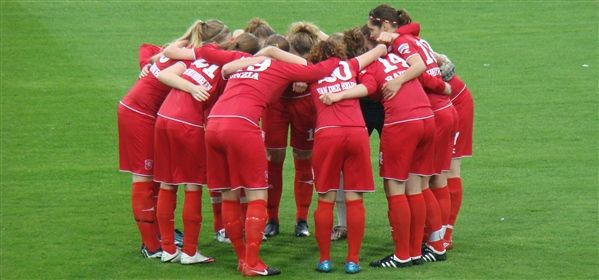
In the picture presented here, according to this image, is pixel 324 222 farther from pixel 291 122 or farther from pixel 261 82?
pixel 291 122

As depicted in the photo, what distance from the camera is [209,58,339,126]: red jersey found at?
9.21m

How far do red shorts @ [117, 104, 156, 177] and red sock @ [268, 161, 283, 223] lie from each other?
45.5 inches

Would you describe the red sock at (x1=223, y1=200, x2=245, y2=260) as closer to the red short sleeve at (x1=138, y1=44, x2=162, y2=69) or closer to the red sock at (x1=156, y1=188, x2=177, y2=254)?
the red sock at (x1=156, y1=188, x2=177, y2=254)

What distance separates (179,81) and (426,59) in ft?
6.36

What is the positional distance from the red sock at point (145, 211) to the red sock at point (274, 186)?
116cm

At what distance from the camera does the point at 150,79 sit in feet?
32.7

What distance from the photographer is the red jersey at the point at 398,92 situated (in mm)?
9359

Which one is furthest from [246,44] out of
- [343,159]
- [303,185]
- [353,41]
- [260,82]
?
[303,185]

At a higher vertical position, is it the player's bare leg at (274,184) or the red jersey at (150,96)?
the red jersey at (150,96)

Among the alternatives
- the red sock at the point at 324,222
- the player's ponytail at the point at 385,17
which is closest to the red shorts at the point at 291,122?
the player's ponytail at the point at 385,17

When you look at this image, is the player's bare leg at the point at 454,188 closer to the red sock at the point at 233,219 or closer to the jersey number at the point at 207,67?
the red sock at the point at 233,219

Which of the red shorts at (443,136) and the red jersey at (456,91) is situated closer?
the red shorts at (443,136)

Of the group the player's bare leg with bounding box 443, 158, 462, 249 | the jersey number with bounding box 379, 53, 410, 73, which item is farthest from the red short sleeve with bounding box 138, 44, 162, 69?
the player's bare leg with bounding box 443, 158, 462, 249

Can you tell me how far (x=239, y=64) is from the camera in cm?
939
